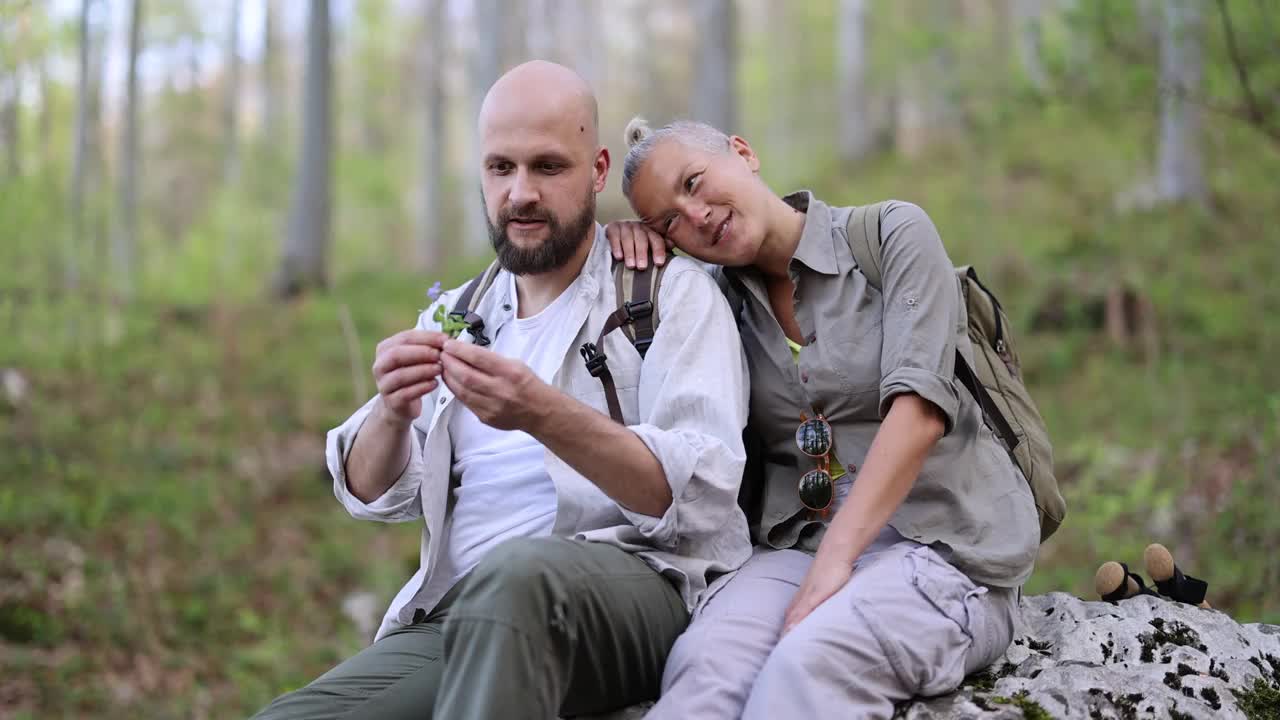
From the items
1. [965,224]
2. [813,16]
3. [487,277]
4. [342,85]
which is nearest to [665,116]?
[813,16]

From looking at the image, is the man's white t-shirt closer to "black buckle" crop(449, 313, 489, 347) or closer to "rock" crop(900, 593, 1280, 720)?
"black buckle" crop(449, 313, 489, 347)

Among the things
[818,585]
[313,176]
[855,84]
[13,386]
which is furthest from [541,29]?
[818,585]

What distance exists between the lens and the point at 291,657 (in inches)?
243

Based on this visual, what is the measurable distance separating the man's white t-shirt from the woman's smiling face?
0.36 m

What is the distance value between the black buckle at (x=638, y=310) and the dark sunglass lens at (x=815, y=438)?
534 mm

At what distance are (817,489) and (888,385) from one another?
365 millimetres

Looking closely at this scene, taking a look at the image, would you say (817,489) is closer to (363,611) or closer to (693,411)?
(693,411)

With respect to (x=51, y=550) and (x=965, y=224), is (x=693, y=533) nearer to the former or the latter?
(x=51, y=550)

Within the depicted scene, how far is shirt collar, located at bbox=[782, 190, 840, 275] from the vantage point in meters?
2.93

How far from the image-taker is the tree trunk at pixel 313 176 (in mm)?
12844

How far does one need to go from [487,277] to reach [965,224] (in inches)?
392

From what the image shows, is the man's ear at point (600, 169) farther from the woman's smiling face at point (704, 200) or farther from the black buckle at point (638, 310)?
the black buckle at point (638, 310)

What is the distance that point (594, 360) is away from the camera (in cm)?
284

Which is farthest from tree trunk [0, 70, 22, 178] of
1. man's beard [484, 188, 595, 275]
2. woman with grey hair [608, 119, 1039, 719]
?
woman with grey hair [608, 119, 1039, 719]
